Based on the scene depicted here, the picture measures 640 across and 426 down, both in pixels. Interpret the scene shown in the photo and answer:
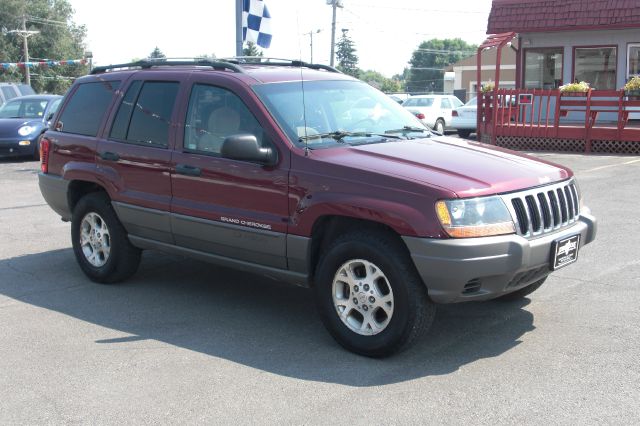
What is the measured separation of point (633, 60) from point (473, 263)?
17975mm

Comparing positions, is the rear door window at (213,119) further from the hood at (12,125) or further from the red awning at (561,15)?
the red awning at (561,15)

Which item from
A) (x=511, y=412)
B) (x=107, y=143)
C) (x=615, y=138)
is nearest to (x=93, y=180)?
(x=107, y=143)

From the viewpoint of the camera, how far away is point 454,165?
16.4ft

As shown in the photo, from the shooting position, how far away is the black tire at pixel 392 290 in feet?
15.3

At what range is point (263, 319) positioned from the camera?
5.79 m

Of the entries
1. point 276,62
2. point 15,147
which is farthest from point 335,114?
point 15,147

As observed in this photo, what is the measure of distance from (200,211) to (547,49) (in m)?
17.8

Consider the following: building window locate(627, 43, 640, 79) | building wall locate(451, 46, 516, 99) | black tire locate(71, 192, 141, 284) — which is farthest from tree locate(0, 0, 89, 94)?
black tire locate(71, 192, 141, 284)

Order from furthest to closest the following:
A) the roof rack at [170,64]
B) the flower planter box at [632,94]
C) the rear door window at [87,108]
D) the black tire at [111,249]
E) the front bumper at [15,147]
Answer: the front bumper at [15,147], the flower planter box at [632,94], the rear door window at [87,108], the black tire at [111,249], the roof rack at [170,64]

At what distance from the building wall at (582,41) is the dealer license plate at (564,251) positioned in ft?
55.1

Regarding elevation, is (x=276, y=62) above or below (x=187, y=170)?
above

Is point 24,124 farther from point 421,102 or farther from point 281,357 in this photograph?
point 281,357

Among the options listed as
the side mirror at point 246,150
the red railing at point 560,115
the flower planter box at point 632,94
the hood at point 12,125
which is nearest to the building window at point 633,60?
the red railing at point 560,115

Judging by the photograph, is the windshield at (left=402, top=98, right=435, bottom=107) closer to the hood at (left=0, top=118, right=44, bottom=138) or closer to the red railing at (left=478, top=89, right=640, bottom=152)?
the red railing at (left=478, top=89, right=640, bottom=152)
